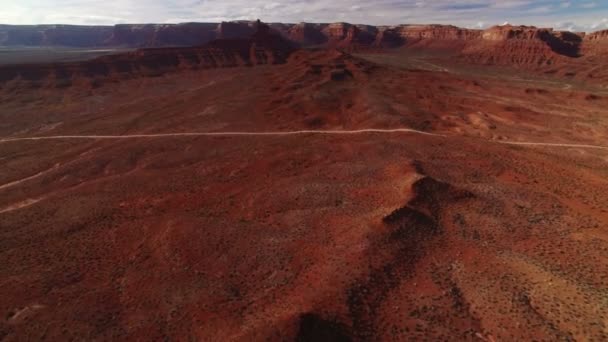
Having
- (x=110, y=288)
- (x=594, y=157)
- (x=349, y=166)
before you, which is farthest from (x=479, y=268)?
(x=594, y=157)

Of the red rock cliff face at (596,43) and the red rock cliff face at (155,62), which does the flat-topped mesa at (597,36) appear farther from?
the red rock cliff face at (155,62)

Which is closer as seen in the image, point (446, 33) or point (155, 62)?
point (155, 62)

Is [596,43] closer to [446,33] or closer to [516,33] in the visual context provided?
[516,33]

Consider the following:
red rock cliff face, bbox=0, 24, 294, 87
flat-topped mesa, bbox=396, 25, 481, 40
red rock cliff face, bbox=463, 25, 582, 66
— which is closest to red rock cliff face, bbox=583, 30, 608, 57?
red rock cliff face, bbox=463, 25, 582, 66

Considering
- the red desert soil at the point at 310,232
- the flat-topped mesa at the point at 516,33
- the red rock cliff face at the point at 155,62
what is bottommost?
the red desert soil at the point at 310,232

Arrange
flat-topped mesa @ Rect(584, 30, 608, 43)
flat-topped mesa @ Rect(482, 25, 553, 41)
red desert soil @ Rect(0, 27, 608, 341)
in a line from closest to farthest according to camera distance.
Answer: red desert soil @ Rect(0, 27, 608, 341) < flat-topped mesa @ Rect(584, 30, 608, 43) < flat-topped mesa @ Rect(482, 25, 553, 41)

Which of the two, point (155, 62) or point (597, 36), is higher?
point (597, 36)

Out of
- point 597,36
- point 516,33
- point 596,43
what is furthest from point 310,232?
point 597,36

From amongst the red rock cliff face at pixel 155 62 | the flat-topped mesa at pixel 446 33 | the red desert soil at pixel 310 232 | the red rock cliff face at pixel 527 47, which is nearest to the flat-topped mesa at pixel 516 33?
the red rock cliff face at pixel 527 47

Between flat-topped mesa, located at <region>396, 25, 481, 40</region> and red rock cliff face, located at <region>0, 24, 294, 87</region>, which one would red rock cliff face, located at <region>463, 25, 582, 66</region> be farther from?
red rock cliff face, located at <region>0, 24, 294, 87</region>

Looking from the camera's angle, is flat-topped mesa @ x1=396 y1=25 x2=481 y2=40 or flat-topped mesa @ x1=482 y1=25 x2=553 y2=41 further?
flat-topped mesa @ x1=396 y1=25 x2=481 y2=40
